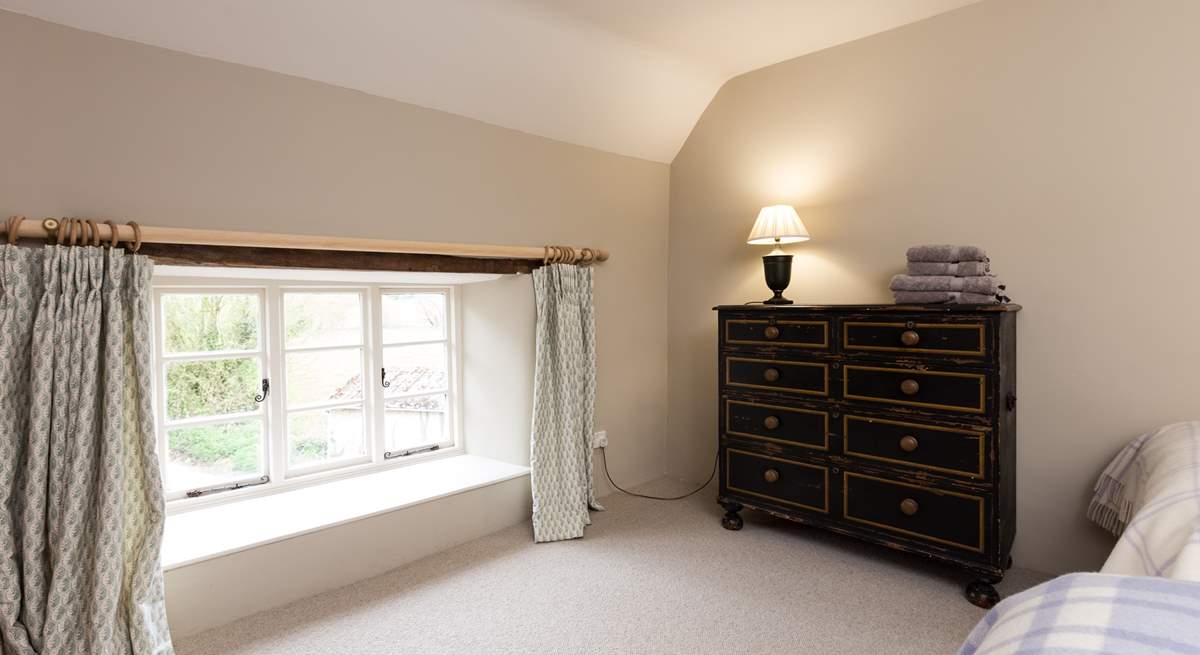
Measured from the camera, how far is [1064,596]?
831mm

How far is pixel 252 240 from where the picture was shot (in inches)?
89.5

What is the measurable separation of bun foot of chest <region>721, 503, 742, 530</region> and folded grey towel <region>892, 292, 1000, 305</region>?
49.0 inches

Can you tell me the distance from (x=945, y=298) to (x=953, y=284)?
60 mm

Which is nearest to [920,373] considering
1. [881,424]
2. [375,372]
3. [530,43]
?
[881,424]

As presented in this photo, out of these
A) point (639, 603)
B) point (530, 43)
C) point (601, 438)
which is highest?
point (530, 43)

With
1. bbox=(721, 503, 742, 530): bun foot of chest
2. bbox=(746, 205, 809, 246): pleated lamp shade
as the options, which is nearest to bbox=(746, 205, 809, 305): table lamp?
bbox=(746, 205, 809, 246): pleated lamp shade

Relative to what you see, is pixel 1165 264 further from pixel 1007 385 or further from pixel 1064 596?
pixel 1064 596

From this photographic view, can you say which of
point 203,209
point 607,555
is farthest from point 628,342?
point 203,209

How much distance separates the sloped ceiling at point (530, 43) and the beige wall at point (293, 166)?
0.08 m

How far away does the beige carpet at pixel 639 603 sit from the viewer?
7.00ft

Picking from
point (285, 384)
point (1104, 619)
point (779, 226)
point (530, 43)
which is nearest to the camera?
point (1104, 619)

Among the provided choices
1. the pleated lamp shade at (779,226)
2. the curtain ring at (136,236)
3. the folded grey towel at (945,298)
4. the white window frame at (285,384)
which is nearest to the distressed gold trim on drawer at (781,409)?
the folded grey towel at (945,298)

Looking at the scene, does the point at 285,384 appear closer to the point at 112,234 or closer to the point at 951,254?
the point at 112,234

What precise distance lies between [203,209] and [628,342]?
2.24 m
